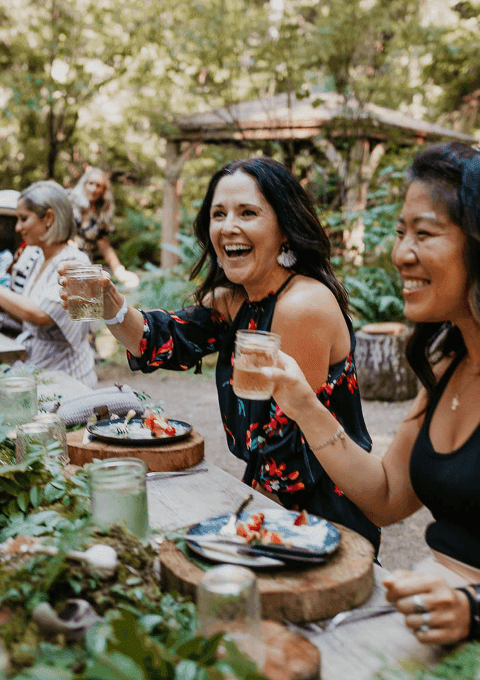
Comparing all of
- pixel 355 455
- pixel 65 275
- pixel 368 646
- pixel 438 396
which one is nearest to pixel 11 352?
pixel 65 275

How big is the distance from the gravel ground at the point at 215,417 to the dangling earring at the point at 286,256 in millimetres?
2136

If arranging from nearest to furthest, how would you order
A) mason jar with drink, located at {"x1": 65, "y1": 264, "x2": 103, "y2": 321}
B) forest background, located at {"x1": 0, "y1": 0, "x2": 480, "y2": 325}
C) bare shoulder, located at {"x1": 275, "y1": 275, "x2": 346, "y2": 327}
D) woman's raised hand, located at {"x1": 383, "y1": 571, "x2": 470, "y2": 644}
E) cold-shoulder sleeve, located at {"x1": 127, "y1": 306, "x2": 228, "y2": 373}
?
1. woman's raised hand, located at {"x1": 383, "y1": 571, "x2": 470, "y2": 644}
2. mason jar with drink, located at {"x1": 65, "y1": 264, "x2": 103, "y2": 321}
3. bare shoulder, located at {"x1": 275, "y1": 275, "x2": 346, "y2": 327}
4. cold-shoulder sleeve, located at {"x1": 127, "y1": 306, "x2": 228, "y2": 373}
5. forest background, located at {"x1": 0, "y1": 0, "x2": 480, "y2": 325}

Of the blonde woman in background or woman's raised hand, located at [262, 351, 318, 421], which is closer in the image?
woman's raised hand, located at [262, 351, 318, 421]

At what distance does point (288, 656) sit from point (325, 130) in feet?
29.2

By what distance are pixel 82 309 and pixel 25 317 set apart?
6.20ft

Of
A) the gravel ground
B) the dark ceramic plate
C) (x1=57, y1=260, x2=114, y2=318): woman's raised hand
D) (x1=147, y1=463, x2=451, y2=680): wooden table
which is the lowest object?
the gravel ground

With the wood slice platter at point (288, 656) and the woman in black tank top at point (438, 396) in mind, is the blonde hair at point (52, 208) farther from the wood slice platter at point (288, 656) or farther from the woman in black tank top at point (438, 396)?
the wood slice platter at point (288, 656)

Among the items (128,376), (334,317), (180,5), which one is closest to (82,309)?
(334,317)

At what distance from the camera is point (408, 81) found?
1035 cm

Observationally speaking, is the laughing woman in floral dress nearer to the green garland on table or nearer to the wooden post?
the green garland on table

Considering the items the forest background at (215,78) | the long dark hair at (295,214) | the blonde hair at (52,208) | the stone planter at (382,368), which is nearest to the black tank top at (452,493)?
the long dark hair at (295,214)

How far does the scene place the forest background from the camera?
8.68m

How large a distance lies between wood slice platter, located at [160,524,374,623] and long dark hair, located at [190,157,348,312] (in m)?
1.31

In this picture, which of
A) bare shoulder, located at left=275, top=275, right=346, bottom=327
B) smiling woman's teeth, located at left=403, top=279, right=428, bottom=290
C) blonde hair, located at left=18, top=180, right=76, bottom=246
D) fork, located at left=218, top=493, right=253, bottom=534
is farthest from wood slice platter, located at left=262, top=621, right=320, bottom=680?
blonde hair, located at left=18, top=180, right=76, bottom=246
